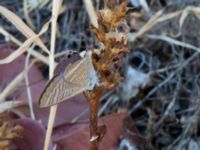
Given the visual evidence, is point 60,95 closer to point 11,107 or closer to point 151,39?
point 11,107

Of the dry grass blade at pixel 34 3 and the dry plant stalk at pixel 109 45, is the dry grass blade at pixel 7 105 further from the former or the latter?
the dry grass blade at pixel 34 3

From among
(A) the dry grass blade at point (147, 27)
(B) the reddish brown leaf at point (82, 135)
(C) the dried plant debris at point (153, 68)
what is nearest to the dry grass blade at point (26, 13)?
(C) the dried plant debris at point (153, 68)

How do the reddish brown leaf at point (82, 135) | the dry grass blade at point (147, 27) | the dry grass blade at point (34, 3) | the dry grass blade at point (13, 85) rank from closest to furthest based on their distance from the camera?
the reddish brown leaf at point (82, 135) < the dry grass blade at point (13, 85) < the dry grass blade at point (147, 27) < the dry grass blade at point (34, 3)

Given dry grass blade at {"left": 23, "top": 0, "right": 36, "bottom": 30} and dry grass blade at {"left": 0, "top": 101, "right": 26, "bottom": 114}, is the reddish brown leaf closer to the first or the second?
dry grass blade at {"left": 0, "top": 101, "right": 26, "bottom": 114}

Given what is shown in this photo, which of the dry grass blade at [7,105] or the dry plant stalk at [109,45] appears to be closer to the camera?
the dry plant stalk at [109,45]

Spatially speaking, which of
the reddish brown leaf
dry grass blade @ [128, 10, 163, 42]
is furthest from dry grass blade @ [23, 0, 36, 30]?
the reddish brown leaf

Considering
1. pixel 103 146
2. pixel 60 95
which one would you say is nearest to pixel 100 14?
pixel 60 95

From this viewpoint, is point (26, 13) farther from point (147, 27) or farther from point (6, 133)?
point (6, 133)

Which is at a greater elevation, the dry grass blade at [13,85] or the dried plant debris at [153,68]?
the dry grass blade at [13,85]
